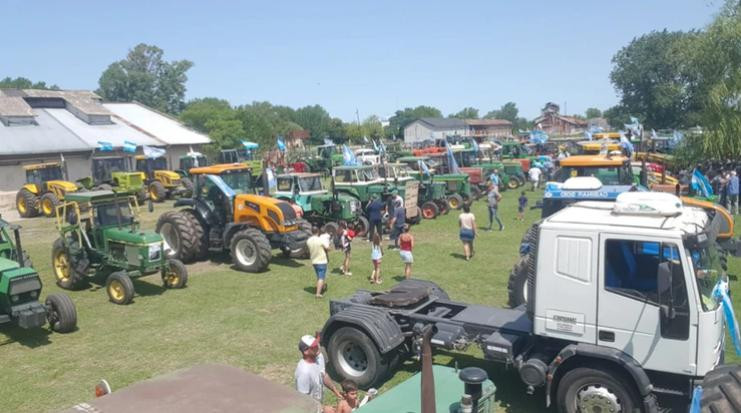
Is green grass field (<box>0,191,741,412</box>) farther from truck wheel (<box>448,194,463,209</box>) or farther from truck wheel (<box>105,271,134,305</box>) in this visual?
truck wheel (<box>448,194,463,209</box>)

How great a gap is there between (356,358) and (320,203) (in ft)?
31.2

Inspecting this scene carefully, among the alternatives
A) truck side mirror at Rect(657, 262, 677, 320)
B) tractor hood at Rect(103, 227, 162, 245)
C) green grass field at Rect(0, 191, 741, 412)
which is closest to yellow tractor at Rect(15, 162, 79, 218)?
green grass field at Rect(0, 191, 741, 412)

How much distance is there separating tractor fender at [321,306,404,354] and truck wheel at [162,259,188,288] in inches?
206

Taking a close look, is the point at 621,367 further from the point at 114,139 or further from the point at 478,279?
the point at 114,139

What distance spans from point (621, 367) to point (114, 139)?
2962 cm

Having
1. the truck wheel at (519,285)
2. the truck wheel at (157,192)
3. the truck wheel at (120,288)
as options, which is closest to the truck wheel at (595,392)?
the truck wheel at (519,285)

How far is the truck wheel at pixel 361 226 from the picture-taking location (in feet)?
54.1

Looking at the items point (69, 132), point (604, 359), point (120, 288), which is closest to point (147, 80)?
point (69, 132)

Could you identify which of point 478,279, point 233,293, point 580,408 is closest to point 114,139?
point 233,293

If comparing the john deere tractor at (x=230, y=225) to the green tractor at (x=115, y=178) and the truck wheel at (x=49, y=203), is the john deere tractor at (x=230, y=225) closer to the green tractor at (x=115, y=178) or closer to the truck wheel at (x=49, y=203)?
the green tractor at (x=115, y=178)

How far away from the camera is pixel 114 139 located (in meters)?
30.4

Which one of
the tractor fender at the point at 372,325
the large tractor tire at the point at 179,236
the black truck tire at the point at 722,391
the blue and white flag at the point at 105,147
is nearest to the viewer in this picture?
the black truck tire at the point at 722,391

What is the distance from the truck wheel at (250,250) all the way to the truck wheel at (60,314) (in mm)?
3962

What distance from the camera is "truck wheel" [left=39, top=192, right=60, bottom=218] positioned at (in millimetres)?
21625
